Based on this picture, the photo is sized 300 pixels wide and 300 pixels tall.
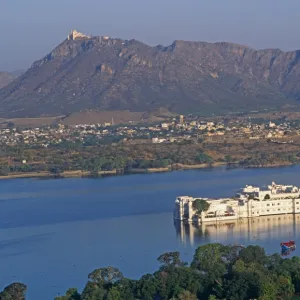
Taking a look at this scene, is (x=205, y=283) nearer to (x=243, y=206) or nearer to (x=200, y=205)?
(x=200, y=205)

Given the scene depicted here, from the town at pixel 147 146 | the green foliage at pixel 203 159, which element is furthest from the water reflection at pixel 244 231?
the green foliage at pixel 203 159

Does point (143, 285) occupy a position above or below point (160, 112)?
below

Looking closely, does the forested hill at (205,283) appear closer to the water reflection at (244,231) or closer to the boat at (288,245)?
the boat at (288,245)

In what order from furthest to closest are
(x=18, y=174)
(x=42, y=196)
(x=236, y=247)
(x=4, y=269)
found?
(x=18, y=174) < (x=42, y=196) < (x=4, y=269) < (x=236, y=247)

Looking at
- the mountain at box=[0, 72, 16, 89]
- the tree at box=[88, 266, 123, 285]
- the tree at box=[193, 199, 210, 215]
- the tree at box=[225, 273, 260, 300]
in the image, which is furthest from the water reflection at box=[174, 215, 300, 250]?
the mountain at box=[0, 72, 16, 89]

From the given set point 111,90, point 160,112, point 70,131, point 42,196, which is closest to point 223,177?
point 42,196

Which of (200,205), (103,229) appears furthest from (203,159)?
(103,229)

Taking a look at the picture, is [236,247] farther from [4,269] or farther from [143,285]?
[4,269]
